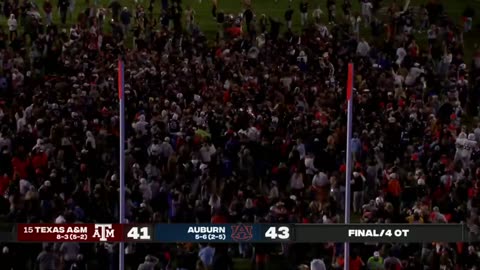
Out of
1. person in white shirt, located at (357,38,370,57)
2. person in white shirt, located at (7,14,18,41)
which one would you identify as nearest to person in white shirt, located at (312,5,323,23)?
person in white shirt, located at (357,38,370,57)

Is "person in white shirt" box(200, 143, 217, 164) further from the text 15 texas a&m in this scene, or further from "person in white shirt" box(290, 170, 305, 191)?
the text 15 texas a&m

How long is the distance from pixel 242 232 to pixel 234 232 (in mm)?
151

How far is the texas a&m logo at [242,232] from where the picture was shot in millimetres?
21219

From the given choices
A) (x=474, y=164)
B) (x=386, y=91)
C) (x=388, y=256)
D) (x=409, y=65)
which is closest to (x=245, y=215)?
(x=388, y=256)

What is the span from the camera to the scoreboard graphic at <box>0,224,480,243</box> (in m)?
21.2

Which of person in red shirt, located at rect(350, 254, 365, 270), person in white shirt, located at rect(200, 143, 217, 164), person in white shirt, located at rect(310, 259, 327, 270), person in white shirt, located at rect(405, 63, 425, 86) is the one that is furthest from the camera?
person in white shirt, located at rect(405, 63, 425, 86)

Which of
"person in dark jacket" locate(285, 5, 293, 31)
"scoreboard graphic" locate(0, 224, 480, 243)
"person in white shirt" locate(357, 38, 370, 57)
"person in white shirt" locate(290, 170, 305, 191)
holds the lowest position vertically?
"scoreboard graphic" locate(0, 224, 480, 243)

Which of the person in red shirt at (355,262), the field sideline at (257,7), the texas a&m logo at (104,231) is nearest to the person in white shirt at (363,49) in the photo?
the field sideline at (257,7)

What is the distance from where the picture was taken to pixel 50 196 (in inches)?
997

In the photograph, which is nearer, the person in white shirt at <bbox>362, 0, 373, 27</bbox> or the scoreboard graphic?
the scoreboard graphic

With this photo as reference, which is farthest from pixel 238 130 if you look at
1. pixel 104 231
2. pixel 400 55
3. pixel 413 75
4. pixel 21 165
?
pixel 104 231

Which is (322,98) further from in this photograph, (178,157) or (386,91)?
(178,157)

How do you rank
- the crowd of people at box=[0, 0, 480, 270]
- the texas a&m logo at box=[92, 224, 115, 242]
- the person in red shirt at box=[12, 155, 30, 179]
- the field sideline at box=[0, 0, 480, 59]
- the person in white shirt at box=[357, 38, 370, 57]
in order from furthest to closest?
1. the field sideline at box=[0, 0, 480, 59]
2. the person in white shirt at box=[357, 38, 370, 57]
3. the person in red shirt at box=[12, 155, 30, 179]
4. the crowd of people at box=[0, 0, 480, 270]
5. the texas a&m logo at box=[92, 224, 115, 242]

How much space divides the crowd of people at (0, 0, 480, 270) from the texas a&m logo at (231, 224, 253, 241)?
3.06 m
